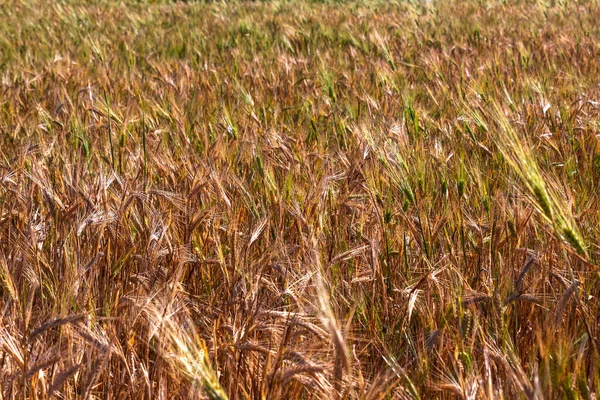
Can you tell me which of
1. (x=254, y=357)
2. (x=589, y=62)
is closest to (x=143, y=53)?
(x=589, y=62)

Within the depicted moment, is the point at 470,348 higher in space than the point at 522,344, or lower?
higher

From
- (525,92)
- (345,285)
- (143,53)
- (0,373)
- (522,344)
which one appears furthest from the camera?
(143,53)

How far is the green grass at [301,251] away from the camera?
1162 millimetres

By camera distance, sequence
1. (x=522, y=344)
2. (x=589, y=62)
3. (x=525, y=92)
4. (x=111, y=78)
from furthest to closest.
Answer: (x=589, y=62), (x=111, y=78), (x=525, y=92), (x=522, y=344)

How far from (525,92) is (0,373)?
2.62m

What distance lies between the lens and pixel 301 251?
1719 millimetres

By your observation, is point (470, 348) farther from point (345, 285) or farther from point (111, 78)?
point (111, 78)

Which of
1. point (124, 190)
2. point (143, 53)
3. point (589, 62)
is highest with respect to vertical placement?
point (124, 190)

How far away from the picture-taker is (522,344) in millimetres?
1457

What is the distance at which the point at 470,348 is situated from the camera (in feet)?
4.02

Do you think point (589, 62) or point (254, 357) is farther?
point (589, 62)

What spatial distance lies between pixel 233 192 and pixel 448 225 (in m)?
0.55

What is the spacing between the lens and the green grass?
3.81ft

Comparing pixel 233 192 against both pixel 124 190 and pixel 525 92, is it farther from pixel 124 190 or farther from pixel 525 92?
pixel 525 92
